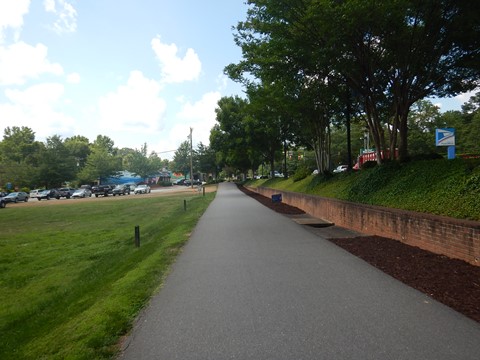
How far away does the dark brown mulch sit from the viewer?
4918mm

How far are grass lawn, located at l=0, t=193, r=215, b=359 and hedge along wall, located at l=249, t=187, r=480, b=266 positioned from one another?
527 cm

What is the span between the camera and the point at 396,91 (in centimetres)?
1379

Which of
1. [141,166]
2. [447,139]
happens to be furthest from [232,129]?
[141,166]

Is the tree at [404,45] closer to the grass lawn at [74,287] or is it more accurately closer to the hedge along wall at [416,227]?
the hedge along wall at [416,227]

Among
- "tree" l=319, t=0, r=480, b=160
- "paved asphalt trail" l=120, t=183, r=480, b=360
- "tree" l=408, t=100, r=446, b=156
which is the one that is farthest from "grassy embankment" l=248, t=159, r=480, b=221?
"tree" l=408, t=100, r=446, b=156

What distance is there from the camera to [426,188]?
9.52m

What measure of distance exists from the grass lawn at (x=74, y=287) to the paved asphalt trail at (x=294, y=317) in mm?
434

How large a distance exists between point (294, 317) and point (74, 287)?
557 cm

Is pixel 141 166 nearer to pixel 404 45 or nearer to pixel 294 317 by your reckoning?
pixel 404 45

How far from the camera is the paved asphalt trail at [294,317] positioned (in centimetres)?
361

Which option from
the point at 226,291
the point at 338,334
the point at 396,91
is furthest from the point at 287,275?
the point at 396,91

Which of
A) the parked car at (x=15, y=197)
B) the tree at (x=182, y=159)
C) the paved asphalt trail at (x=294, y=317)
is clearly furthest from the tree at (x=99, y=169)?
the paved asphalt trail at (x=294, y=317)

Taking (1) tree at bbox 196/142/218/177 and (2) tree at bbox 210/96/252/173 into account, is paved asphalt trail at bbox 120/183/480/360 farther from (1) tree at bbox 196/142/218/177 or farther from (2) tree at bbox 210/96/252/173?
(1) tree at bbox 196/142/218/177

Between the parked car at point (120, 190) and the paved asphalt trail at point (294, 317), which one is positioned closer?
the paved asphalt trail at point (294, 317)
